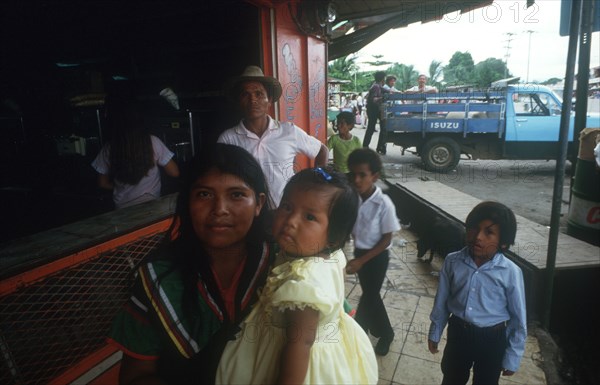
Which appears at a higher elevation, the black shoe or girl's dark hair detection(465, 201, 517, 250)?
girl's dark hair detection(465, 201, 517, 250)

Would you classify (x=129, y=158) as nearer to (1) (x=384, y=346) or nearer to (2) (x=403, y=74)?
(1) (x=384, y=346)

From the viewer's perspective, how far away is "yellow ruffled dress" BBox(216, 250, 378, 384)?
0.92 m

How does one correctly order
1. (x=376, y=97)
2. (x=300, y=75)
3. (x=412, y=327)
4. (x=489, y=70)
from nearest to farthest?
(x=412, y=327) < (x=300, y=75) < (x=376, y=97) < (x=489, y=70)

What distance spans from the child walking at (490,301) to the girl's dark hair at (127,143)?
2.52 m

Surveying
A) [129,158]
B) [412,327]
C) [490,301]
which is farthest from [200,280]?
[412,327]

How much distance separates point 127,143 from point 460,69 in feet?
97.4

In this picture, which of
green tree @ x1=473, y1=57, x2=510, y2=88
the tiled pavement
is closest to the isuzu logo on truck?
the tiled pavement

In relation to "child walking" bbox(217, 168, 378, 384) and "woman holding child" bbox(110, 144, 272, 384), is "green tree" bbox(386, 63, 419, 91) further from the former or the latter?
"woman holding child" bbox(110, 144, 272, 384)

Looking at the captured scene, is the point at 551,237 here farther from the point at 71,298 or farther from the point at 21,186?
the point at 21,186

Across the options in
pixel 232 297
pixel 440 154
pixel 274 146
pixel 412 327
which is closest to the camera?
pixel 232 297

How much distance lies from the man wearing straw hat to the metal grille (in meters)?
1.14

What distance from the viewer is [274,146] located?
302 cm

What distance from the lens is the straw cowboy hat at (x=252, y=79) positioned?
122 inches

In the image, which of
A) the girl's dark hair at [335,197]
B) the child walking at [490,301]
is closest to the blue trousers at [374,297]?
the child walking at [490,301]
